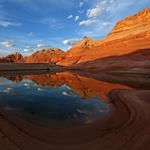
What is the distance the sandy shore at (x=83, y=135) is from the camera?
708cm

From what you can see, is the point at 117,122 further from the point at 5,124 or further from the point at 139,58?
the point at 139,58

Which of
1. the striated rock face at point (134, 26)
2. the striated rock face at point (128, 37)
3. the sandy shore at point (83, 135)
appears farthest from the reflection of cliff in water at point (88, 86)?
the striated rock face at point (134, 26)

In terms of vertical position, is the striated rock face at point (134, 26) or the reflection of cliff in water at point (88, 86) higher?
the striated rock face at point (134, 26)

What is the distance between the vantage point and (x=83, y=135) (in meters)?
8.38

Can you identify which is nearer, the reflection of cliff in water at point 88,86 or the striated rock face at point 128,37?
the reflection of cliff in water at point 88,86

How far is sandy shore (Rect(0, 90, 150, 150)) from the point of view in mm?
7082

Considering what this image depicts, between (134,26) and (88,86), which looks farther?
(134,26)

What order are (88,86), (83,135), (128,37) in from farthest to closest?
(128,37) < (88,86) < (83,135)

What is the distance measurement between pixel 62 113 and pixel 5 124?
3868mm

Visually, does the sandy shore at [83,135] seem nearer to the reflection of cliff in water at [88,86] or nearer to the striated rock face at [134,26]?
the reflection of cliff in water at [88,86]

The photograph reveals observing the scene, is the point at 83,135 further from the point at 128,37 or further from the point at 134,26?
the point at 134,26

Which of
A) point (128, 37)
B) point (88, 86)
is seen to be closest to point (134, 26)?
point (128, 37)

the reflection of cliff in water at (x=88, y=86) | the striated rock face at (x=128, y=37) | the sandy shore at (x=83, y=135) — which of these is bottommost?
the sandy shore at (x=83, y=135)

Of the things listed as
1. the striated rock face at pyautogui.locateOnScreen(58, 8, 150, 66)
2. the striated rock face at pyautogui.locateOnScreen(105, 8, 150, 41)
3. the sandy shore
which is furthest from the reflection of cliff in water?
the striated rock face at pyautogui.locateOnScreen(105, 8, 150, 41)
